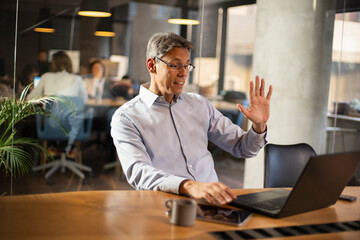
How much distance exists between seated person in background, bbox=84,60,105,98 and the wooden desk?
2.43m

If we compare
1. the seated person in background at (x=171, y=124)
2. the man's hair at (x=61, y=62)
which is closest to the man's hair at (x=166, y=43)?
the seated person in background at (x=171, y=124)

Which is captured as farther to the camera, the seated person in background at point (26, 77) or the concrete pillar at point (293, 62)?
the concrete pillar at point (293, 62)

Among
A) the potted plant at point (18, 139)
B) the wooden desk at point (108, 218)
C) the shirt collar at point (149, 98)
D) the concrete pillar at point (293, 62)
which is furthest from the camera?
the concrete pillar at point (293, 62)

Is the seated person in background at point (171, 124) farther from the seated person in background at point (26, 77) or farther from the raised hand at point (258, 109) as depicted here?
the seated person in background at point (26, 77)

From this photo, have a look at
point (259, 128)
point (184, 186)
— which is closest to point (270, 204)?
point (184, 186)

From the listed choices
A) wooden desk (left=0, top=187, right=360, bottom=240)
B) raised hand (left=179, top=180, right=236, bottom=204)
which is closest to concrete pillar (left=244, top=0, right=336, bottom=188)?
wooden desk (left=0, top=187, right=360, bottom=240)

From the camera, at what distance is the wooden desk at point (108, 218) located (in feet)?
5.27

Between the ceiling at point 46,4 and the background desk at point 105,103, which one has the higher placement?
the ceiling at point 46,4

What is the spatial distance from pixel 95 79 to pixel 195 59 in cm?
104

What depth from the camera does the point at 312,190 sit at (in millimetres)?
1928

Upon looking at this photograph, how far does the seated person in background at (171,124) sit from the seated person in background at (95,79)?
1.73 meters

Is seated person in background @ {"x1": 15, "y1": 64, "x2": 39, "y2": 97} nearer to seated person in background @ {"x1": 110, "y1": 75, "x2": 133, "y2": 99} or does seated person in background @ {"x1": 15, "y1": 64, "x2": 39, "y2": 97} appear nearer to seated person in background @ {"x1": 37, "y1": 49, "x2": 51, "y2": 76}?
seated person in background @ {"x1": 37, "y1": 49, "x2": 51, "y2": 76}

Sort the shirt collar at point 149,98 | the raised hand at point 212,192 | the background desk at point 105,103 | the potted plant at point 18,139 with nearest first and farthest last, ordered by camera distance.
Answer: the raised hand at point 212,192 < the shirt collar at point 149,98 < the potted plant at point 18,139 < the background desk at point 105,103

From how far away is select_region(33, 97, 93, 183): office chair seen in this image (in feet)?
14.2
